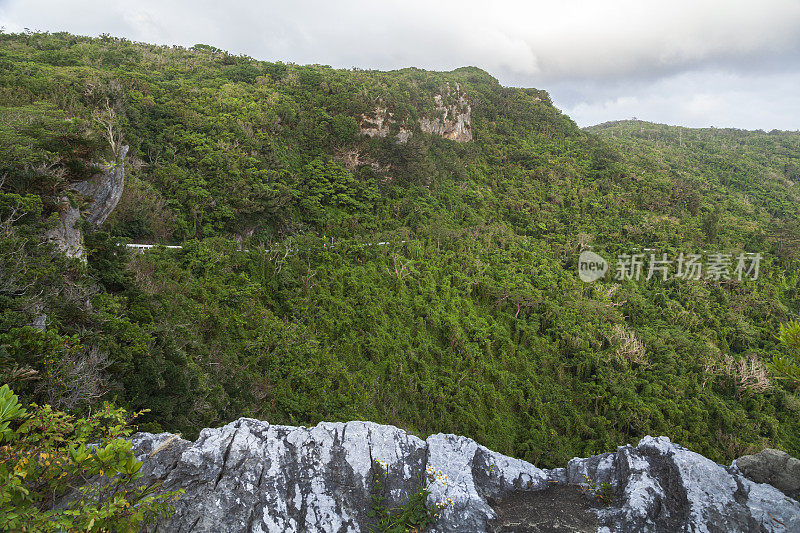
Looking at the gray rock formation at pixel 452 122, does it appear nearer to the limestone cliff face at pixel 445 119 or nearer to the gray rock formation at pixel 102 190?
the limestone cliff face at pixel 445 119

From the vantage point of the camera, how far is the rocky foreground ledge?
6.08 m

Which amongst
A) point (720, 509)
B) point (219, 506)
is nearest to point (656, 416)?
point (720, 509)

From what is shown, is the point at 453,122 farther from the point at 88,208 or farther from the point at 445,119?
the point at 88,208

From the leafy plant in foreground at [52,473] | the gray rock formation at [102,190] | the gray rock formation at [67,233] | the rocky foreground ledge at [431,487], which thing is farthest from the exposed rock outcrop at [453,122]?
the leafy plant in foreground at [52,473]

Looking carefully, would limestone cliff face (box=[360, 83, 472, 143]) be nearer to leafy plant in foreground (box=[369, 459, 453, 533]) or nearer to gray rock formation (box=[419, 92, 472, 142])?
gray rock formation (box=[419, 92, 472, 142])

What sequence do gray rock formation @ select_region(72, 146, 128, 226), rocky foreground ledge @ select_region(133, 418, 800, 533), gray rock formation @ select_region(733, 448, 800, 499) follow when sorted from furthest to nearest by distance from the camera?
gray rock formation @ select_region(72, 146, 128, 226) < gray rock formation @ select_region(733, 448, 800, 499) < rocky foreground ledge @ select_region(133, 418, 800, 533)

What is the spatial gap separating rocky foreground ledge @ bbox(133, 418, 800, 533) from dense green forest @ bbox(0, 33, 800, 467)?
229 centimetres

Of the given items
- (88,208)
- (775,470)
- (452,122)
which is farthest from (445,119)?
(775,470)

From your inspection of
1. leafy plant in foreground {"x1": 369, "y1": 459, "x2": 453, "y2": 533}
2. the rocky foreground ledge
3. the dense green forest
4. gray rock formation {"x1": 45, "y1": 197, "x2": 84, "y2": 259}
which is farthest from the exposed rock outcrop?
leafy plant in foreground {"x1": 369, "y1": 459, "x2": 453, "y2": 533}

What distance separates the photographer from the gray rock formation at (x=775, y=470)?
6.38m

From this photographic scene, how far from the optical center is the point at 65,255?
8.98 m

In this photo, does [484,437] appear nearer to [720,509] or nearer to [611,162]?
[720,509]

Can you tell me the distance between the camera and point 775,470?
21.6 ft

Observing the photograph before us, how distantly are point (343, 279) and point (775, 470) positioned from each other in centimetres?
1659
